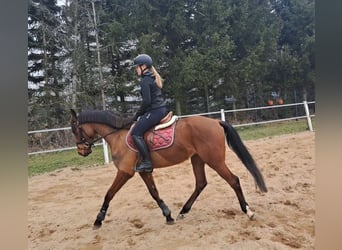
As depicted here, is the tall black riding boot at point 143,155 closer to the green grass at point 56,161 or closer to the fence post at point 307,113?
the green grass at point 56,161

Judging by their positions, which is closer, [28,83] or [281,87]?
[28,83]

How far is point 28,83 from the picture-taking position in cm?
137

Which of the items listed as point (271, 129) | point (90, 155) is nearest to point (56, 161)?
point (90, 155)

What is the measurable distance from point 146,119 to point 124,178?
11.5 inches

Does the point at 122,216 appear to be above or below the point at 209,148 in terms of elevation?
below

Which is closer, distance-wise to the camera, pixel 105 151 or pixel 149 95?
pixel 149 95

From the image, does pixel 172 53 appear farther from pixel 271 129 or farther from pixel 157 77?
pixel 271 129

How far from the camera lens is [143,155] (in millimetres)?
1558

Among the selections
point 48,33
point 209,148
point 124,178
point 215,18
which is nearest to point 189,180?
point 209,148

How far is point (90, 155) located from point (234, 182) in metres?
0.68

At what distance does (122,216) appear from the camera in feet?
4.90

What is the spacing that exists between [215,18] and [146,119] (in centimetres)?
58

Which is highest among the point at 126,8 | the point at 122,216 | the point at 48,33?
the point at 126,8
